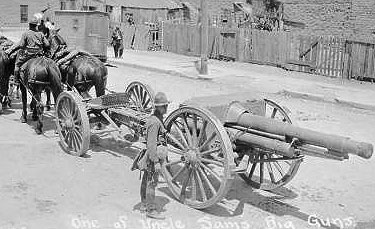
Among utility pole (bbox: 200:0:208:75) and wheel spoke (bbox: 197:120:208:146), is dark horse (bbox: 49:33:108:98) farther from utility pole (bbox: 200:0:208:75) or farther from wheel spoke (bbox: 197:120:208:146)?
utility pole (bbox: 200:0:208:75)

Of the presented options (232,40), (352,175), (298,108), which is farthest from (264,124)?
(232,40)

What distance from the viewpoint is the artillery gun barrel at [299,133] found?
5.61m

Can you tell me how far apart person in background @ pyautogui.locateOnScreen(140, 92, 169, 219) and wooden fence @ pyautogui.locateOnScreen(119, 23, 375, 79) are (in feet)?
46.4

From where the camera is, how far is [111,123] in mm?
8641

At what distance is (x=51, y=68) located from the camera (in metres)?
10.1

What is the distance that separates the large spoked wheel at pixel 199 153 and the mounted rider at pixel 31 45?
4.70m

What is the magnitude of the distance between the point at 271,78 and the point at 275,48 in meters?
3.18

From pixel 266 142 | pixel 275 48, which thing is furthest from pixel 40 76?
pixel 275 48

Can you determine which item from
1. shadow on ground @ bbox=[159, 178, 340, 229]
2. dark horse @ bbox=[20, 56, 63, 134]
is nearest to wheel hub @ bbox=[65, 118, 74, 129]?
dark horse @ bbox=[20, 56, 63, 134]

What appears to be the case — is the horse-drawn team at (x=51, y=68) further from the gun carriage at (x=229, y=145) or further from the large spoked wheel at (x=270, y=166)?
the large spoked wheel at (x=270, y=166)

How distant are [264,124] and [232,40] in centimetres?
1870

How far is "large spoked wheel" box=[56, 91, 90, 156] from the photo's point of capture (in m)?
8.48

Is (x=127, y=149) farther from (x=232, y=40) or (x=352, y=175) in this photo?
(x=232, y=40)

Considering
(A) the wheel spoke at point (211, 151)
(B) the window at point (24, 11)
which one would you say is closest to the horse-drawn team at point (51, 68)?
(A) the wheel spoke at point (211, 151)
